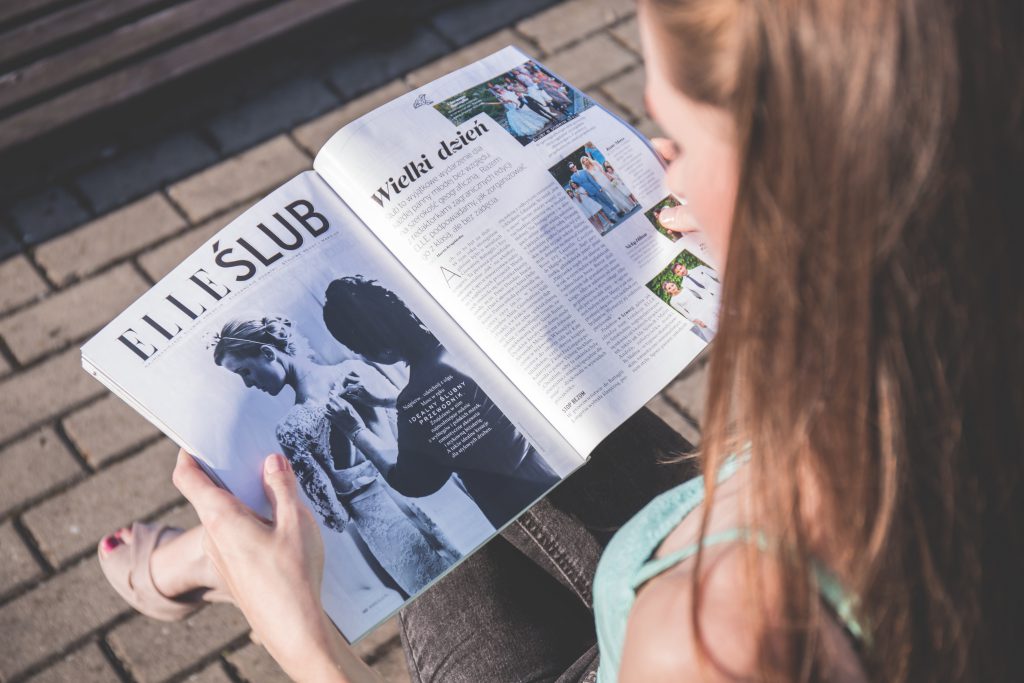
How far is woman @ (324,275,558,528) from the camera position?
3.68ft

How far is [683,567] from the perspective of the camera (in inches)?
32.4

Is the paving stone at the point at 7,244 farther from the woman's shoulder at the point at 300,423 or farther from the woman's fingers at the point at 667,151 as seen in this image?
the woman's fingers at the point at 667,151

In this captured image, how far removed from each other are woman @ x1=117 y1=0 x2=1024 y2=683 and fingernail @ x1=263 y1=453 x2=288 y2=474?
45 centimetres

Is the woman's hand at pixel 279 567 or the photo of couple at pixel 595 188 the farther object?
the photo of couple at pixel 595 188

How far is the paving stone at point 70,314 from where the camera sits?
2.04 m

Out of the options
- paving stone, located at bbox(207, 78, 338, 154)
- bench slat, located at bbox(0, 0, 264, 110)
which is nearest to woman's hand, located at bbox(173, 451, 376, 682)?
paving stone, located at bbox(207, 78, 338, 154)

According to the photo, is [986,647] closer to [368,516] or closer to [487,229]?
[368,516]

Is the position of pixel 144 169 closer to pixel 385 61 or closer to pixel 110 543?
pixel 385 61

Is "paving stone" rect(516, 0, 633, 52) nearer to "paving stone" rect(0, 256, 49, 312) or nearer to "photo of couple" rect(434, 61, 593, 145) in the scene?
"photo of couple" rect(434, 61, 593, 145)

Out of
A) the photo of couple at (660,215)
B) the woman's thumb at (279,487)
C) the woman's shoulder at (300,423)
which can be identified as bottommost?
the photo of couple at (660,215)

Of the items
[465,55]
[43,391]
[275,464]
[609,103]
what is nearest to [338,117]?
[465,55]

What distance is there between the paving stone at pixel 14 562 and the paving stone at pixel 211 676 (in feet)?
1.21

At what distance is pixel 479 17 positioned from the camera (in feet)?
8.86

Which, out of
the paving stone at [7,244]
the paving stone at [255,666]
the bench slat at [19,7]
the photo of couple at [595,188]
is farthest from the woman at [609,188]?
the bench slat at [19,7]
